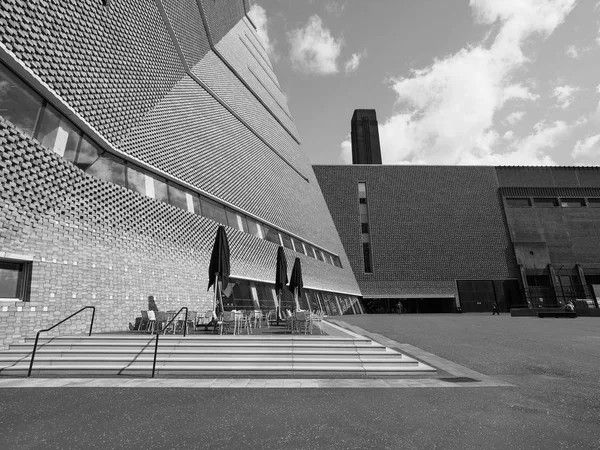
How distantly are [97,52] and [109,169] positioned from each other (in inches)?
140

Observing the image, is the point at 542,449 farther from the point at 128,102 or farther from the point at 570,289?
the point at 570,289

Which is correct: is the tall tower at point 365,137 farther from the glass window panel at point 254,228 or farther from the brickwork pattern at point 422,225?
the glass window panel at point 254,228

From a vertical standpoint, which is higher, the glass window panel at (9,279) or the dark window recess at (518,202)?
the dark window recess at (518,202)

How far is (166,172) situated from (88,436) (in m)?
10.1

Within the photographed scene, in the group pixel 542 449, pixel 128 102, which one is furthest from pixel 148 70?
pixel 542 449

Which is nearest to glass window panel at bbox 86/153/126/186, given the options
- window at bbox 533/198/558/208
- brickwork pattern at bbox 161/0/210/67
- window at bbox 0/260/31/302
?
window at bbox 0/260/31/302

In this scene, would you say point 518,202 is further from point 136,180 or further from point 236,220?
point 136,180

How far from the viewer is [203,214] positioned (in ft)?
44.7

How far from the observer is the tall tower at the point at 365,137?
13200 centimetres

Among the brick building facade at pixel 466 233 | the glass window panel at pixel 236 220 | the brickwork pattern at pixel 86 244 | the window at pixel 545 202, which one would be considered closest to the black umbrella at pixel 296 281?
the brickwork pattern at pixel 86 244

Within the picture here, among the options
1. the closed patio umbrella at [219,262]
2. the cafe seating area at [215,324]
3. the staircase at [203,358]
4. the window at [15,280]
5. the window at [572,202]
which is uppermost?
the window at [572,202]

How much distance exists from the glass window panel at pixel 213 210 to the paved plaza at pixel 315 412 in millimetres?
9011

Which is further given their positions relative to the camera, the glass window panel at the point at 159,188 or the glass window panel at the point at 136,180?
the glass window panel at the point at 159,188

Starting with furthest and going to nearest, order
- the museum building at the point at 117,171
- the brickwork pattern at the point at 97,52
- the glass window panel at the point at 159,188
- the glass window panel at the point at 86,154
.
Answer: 1. the glass window panel at the point at 159,188
2. the glass window panel at the point at 86,154
3. the brickwork pattern at the point at 97,52
4. the museum building at the point at 117,171
